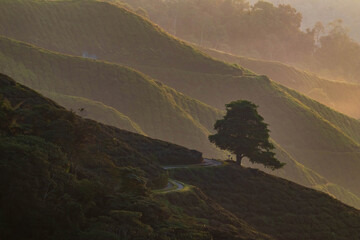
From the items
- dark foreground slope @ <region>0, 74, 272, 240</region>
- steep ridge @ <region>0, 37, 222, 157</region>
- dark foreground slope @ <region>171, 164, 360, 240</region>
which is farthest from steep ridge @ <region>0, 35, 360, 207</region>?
dark foreground slope @ <region>0, 74, 272, 240</region>

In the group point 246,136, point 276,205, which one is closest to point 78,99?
point 246,136

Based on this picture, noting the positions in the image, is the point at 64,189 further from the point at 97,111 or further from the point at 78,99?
the point at 78,99

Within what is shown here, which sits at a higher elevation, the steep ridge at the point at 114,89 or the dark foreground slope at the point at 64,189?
the steep ridge at the point at 114,89

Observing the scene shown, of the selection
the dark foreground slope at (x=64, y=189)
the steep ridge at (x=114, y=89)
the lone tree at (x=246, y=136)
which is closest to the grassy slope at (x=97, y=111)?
the steep ridge at (x=114, y=89)

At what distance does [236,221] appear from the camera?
2197 inches

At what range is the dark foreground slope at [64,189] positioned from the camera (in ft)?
101

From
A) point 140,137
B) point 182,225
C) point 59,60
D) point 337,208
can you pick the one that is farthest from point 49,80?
point 182,225

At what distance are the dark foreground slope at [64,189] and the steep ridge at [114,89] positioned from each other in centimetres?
12766

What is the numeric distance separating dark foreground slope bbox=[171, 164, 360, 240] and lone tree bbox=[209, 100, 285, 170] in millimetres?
5525

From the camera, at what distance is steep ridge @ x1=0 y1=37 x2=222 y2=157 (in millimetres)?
178000

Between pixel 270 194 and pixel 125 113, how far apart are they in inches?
4658

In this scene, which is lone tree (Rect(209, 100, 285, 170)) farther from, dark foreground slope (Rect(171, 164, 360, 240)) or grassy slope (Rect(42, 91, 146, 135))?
grassy slope (Rect(42, 91, 146, 135))

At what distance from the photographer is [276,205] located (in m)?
69.2

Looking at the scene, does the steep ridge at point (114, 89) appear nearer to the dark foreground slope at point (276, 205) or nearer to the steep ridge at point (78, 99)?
the steep ridge at point (78, 99)
